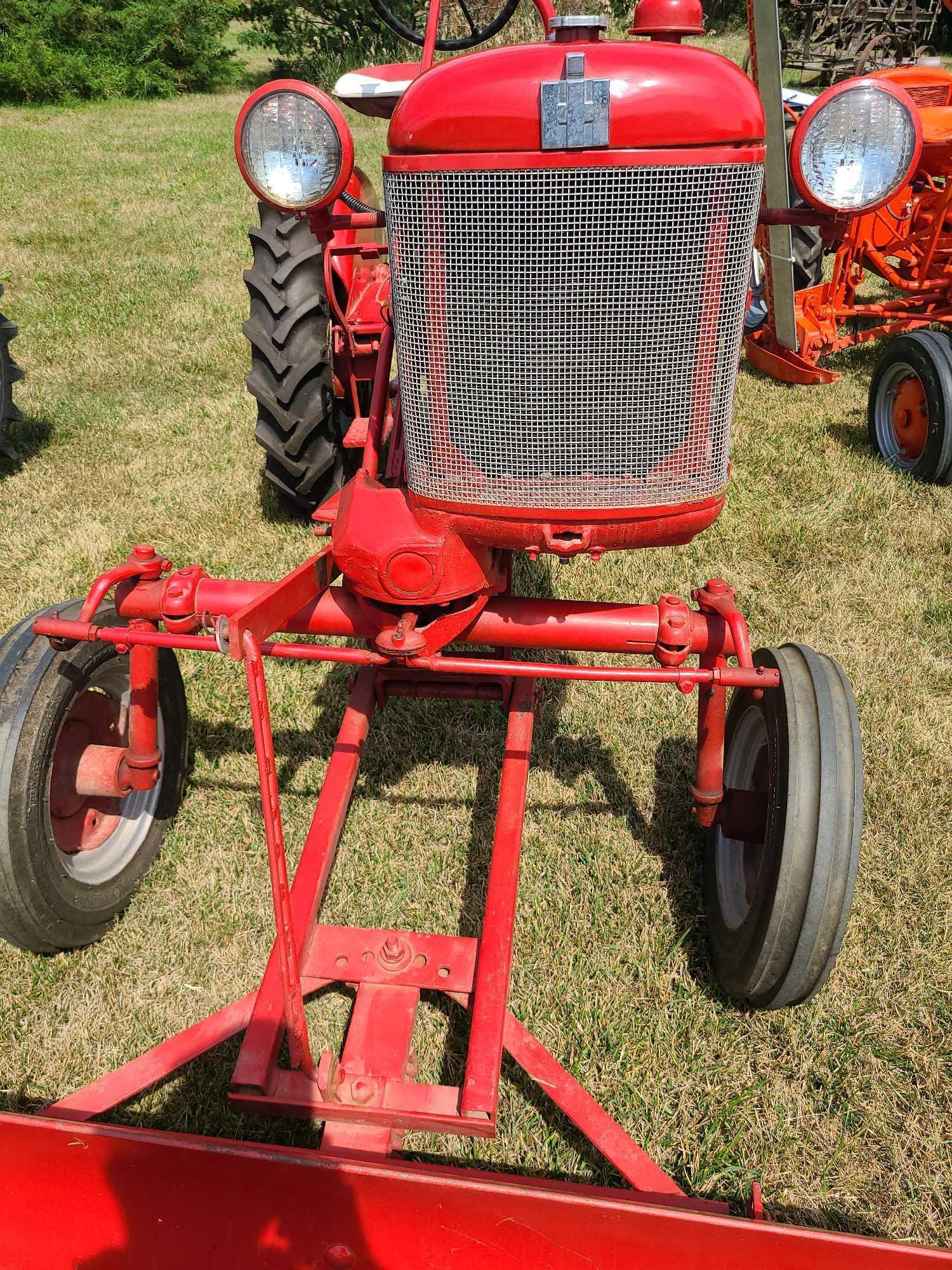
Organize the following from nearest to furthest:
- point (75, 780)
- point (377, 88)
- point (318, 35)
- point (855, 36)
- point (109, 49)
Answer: point (75, 780), point (377, 88), point (855, 36), point (109, 49), point (318, 35)

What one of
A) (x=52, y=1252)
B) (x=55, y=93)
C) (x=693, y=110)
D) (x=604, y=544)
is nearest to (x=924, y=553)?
(x=604, y=544)

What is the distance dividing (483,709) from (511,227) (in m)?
1.95

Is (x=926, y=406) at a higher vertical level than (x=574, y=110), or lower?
lower

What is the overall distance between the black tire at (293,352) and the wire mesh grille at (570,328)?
1.81 metres

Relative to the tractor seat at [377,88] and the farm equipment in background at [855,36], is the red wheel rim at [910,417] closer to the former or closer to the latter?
the tractor seat at [377,88]

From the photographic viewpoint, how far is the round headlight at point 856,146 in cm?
164

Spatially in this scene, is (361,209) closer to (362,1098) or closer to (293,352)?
A: (293,352)

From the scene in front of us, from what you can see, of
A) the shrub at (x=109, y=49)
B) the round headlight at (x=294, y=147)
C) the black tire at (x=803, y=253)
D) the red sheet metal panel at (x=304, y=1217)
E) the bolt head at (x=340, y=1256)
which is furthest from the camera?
the shrub at (x=109, y=49)

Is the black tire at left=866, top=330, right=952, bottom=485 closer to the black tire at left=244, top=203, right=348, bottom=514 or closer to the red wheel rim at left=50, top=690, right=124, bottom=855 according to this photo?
the black tire at left=244, top=203, right=348, bottom=514

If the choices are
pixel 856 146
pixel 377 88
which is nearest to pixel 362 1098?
pixel 856 146

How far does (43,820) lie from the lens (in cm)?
213

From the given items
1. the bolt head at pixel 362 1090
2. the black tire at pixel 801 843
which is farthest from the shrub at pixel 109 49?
the bolt head at pixel 362 1090

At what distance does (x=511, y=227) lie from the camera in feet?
5.11

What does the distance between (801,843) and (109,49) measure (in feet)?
63.1
